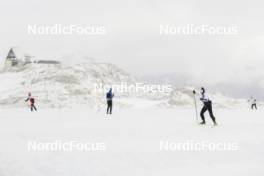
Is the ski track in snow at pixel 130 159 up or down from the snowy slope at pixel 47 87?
down

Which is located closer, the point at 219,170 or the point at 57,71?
the point at 219,170

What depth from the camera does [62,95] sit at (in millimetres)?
109375

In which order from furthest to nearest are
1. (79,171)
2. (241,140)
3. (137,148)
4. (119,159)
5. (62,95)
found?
1. (62,95)
2. (241,140)
3. (137,148)
4. (119,159)
5. (79,171)

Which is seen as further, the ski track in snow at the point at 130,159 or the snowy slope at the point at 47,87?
the snowy slope at the point at 47,87

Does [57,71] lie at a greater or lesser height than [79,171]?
greater

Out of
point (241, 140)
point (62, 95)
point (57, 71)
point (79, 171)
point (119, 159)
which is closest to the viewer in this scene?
point (79, 171)

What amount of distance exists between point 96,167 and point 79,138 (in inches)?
173

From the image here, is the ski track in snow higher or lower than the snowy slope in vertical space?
lower

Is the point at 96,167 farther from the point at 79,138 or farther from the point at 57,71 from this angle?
the point at 57,71

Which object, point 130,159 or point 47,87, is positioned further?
point 47,87

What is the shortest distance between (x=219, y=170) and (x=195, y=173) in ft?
2.65

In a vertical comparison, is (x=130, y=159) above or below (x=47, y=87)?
below

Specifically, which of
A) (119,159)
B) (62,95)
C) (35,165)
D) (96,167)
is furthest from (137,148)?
(62,95)

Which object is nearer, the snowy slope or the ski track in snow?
the ski track in snow
